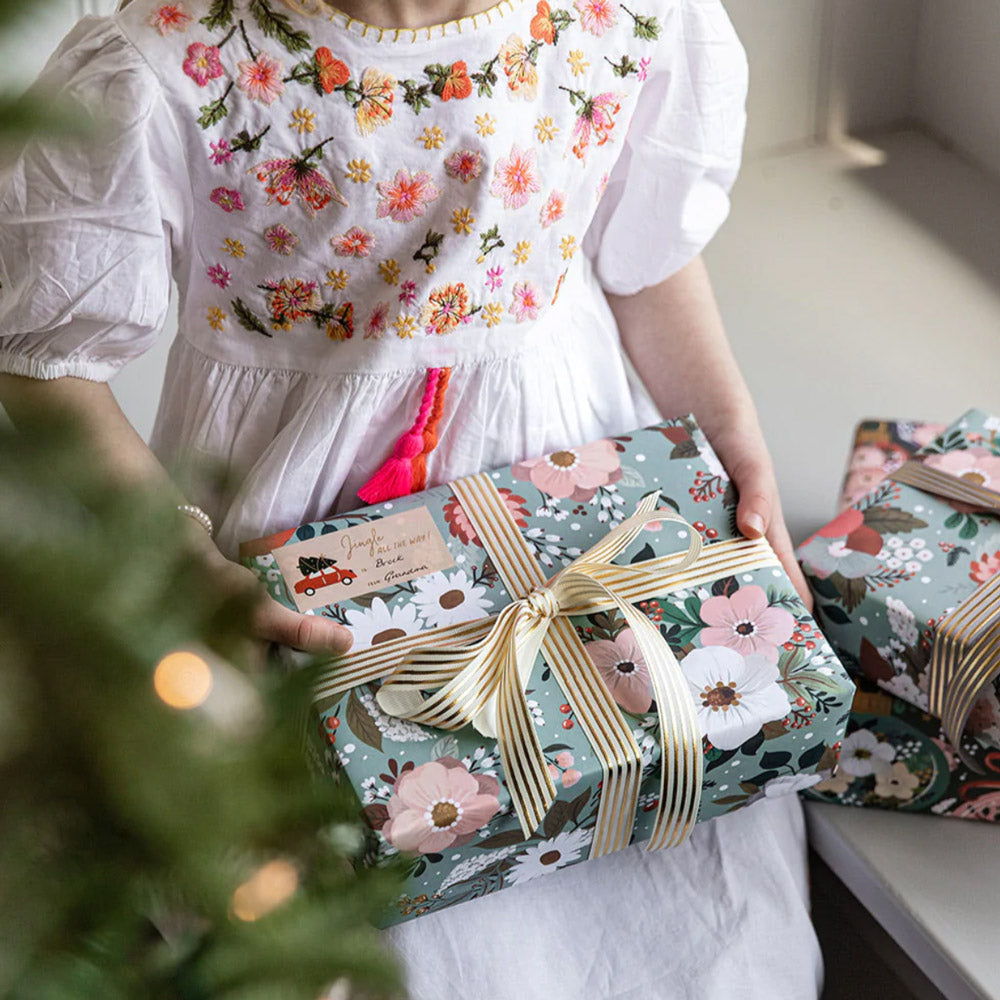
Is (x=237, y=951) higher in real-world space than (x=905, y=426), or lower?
higher

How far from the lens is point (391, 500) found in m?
0.71

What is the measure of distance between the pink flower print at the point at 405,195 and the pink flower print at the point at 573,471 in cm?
17

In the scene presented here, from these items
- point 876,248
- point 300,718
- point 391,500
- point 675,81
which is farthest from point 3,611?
point 876,248

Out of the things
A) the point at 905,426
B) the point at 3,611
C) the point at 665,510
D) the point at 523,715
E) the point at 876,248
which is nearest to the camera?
the point at 3,611

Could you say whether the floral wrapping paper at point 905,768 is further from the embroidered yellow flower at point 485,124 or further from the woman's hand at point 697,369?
the embroidered yellow flower at point 485,124

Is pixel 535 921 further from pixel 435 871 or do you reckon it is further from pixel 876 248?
pixel 876 248

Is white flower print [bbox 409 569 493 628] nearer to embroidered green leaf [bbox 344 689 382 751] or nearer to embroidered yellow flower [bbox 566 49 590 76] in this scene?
embroidered green leaf [bbox 344 689 382 751]

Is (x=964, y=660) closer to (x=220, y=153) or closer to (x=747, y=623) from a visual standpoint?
(x=747, y=623)

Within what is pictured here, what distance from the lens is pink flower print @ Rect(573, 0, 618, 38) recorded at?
0.70m

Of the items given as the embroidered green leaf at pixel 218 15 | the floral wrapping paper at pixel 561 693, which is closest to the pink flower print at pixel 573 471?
the floral wrapping paper at pixel 561 693

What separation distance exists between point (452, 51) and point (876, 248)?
2.52ft

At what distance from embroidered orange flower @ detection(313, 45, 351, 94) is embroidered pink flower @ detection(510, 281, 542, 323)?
0.58ft

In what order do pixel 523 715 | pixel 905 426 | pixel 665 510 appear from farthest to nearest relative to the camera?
1. pixel 905 426
2. pixel 665 510
3. pixel 523 715

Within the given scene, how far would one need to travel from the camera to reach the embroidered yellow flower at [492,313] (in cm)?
74
